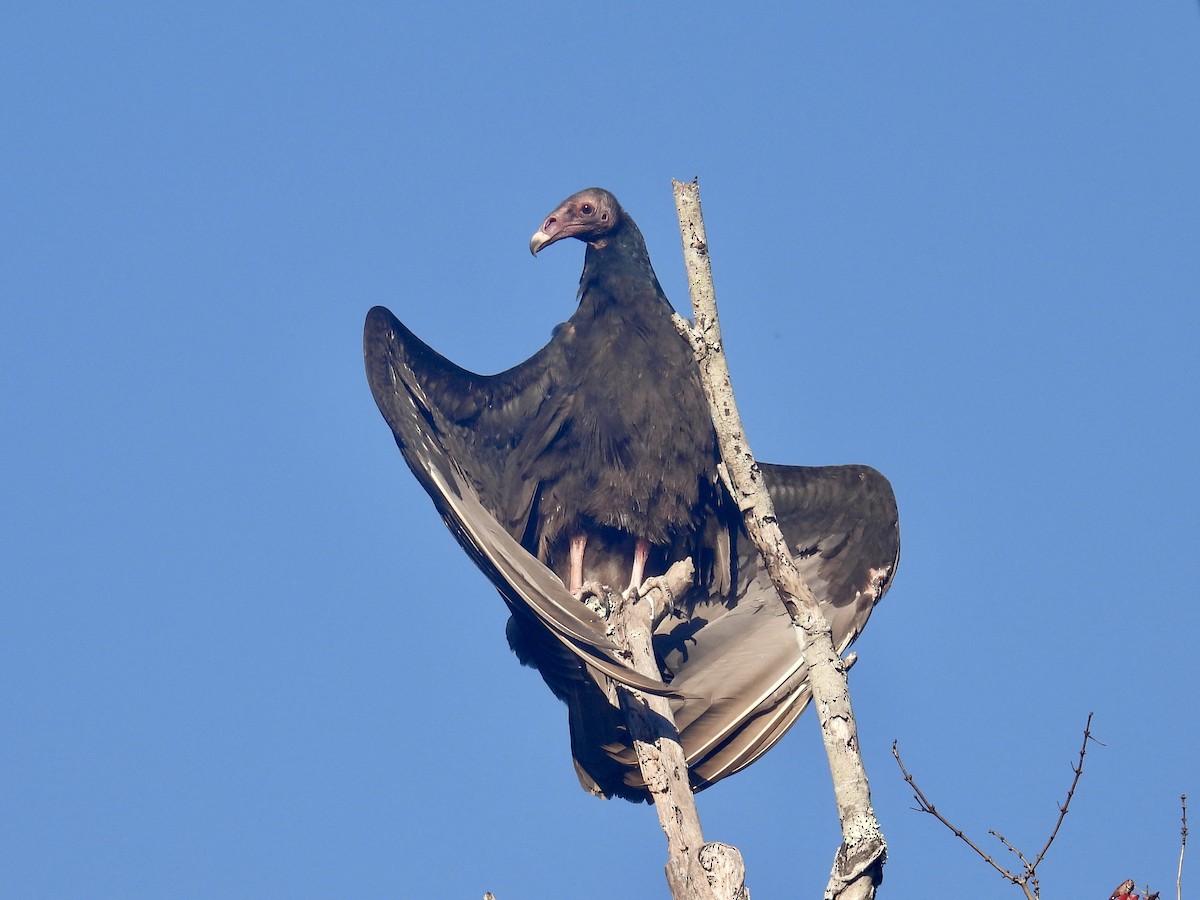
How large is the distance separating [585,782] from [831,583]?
1.51 m

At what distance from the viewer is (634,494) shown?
686 centimetres

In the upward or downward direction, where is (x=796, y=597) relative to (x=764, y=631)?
downward

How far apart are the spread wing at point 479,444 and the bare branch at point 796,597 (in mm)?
1104

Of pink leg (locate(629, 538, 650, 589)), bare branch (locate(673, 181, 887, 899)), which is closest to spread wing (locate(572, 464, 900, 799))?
pink leg (locate(629, 538, 650, 589))

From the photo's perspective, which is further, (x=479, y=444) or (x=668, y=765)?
(x=479, y=444)

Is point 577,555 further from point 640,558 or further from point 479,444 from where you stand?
point 479,444

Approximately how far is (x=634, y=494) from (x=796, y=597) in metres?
2.38

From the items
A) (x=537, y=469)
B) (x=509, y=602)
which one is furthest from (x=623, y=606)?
(x=537, y=469)

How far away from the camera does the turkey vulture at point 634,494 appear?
22.2 ft

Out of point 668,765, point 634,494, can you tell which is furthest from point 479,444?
point 668,765

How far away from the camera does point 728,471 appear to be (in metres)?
4.78

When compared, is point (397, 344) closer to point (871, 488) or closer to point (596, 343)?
point (596, 343)

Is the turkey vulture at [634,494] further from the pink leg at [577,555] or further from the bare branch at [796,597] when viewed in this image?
the bare branch at [796,597]

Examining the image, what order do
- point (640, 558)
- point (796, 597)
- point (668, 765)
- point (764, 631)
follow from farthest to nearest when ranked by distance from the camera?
point (764, 631) → point (640, 558) → point (668, 765) → point (796, 597)
